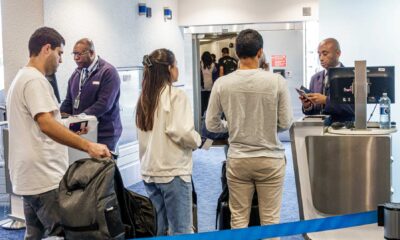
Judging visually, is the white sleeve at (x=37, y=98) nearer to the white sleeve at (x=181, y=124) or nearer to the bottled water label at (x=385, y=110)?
the white sleeve at (x=181, y=124)

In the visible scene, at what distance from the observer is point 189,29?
9.09m

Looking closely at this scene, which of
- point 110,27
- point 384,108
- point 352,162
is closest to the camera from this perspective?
point 352,162

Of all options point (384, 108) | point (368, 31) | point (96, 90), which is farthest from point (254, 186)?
point (368, 31)

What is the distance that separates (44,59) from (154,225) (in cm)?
106

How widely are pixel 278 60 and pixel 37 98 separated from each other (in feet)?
23.9

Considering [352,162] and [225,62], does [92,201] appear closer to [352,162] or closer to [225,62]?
[352,162]

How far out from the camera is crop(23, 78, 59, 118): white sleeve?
106 inches

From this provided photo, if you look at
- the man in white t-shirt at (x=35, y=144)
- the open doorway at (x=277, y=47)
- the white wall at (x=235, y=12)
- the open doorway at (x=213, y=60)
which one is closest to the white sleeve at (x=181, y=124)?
the man in white t-shirt at (x=35, y=144)

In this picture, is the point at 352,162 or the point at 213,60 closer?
the point at 352,162

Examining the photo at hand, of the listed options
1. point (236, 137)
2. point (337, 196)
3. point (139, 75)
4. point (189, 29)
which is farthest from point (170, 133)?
point (189, 29)

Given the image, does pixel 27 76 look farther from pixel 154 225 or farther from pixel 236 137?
pixel 236 137

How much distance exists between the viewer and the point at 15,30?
196 inches

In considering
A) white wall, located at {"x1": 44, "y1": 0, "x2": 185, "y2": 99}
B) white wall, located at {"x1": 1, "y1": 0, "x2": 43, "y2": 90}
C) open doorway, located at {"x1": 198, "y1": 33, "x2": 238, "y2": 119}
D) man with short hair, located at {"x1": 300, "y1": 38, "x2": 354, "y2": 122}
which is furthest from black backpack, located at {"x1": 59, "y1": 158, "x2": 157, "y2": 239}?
open doorway, located at {"x1": 198, "y1": 33, "x2": 238, "y2": 119}

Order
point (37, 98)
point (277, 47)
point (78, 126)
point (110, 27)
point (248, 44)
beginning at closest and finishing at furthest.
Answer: point (37, 98) < point (248, 44) < point (78, 126) < point (110, 27) < point (277, 47)
